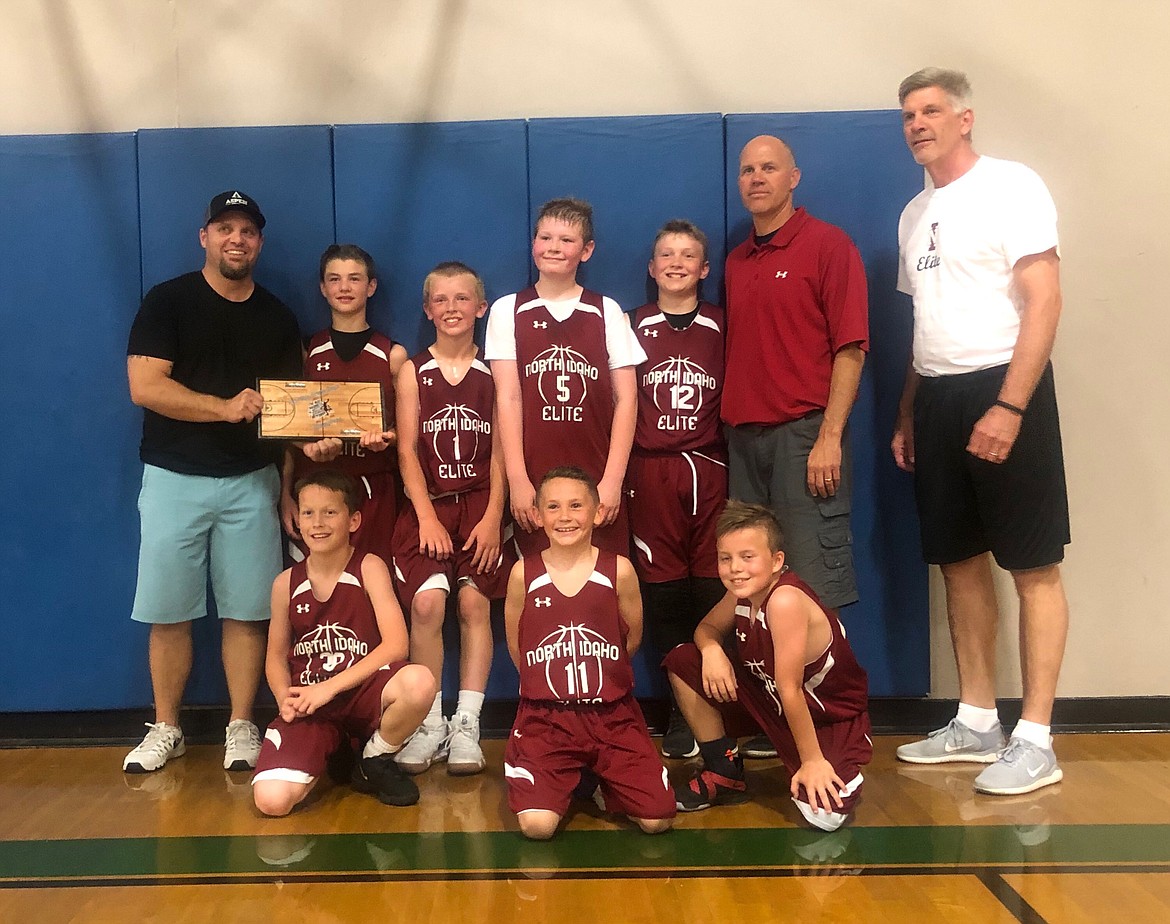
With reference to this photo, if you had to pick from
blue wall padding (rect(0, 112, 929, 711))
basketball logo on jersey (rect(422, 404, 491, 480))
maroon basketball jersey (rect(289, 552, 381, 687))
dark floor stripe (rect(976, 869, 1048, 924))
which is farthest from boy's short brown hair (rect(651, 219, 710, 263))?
dark floor stripe (rect(976, 869, 1048, 924))

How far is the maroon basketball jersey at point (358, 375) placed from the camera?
3.15m

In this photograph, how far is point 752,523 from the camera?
251 cm

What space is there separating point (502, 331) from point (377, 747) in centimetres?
132

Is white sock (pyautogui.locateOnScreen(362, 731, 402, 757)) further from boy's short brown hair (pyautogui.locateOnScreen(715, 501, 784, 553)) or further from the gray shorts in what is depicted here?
the gray shorts

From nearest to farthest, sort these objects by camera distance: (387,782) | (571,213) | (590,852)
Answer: (590,852)
(387,782)
(571,213)

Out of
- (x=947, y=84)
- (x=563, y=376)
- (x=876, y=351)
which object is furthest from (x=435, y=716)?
(x=947, y=84)

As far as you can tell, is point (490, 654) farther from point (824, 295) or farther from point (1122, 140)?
point (1122, 140)

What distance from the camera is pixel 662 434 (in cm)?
311

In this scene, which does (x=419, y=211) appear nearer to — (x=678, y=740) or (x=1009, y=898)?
(x=678, y=740)

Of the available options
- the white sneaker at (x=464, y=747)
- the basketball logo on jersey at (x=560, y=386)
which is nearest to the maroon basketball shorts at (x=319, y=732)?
the white sneaker at (x=464, y=747)

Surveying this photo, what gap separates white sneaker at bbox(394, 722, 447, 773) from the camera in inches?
116

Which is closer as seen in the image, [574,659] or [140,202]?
[574,659]

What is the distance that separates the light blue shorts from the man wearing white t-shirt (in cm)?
212

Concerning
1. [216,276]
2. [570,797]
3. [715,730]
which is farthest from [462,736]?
[216,276]
